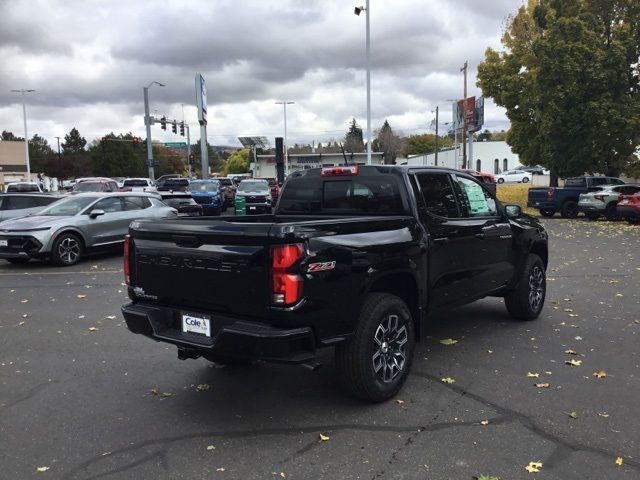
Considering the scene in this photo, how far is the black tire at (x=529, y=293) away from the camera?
664 centimetres

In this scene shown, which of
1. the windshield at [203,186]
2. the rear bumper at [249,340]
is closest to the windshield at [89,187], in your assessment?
the windshield at [203,186]

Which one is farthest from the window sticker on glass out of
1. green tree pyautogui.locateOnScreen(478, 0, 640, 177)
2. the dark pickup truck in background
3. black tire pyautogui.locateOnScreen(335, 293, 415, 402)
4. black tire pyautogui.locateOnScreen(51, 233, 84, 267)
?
green tree pyautogui.locateOnScreen(478, 0, 640, 177)

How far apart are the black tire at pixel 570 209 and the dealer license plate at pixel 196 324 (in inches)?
913

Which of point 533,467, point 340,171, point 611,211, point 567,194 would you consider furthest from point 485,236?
point 567,194

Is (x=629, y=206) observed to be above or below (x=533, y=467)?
above

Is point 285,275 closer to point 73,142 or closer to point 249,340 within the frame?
point 249,340

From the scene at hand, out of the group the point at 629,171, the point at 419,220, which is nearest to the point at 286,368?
the point at 419,220

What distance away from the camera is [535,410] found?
4.20m

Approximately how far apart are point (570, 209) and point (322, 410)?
2278 cm

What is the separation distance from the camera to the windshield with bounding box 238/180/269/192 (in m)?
26.3

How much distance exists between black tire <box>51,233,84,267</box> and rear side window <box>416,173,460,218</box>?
8850 mm

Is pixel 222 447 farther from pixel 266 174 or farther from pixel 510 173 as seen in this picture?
pixel 266 174

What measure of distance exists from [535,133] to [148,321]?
99.4ft

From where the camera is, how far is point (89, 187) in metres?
25.2
